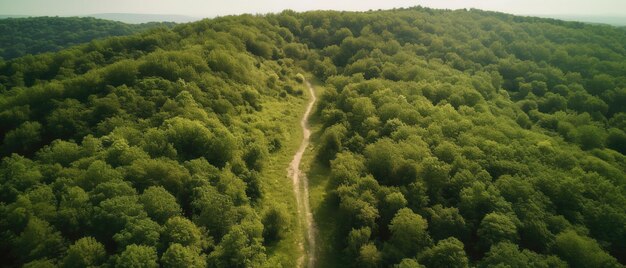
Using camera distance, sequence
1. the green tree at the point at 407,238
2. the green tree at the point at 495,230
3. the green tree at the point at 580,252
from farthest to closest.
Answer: the green tree at the point at 495,230 < the green tree at the point at 407,238 < the green tree at the point at 580,252

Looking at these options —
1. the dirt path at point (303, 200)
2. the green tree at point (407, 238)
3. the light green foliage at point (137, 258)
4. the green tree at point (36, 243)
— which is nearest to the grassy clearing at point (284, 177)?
the dirt path at point (303, 200)

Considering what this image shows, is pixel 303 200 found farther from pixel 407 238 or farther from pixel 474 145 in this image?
pixel 474 145

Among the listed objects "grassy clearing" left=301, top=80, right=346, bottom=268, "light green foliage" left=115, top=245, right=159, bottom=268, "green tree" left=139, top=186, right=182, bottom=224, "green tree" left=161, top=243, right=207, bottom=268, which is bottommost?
"grassy clearing" left=301, top=80, right=346, bottom=268

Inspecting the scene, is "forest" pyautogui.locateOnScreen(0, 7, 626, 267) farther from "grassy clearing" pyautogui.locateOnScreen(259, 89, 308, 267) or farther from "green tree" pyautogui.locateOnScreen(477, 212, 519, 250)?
"grassy clearing" pyautogui.locateOnScreen(259, 89, 308, 267)

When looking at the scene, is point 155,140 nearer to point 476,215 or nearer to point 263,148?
point 263,148

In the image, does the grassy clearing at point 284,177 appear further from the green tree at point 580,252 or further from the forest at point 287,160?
the green tree at point 580,252

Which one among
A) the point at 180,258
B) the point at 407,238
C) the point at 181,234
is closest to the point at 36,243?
the point at 181,234

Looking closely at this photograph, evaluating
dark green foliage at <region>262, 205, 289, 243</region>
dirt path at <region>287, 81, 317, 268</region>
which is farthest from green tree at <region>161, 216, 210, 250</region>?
dirt path at <region>287, 81, 317, 268</region>
